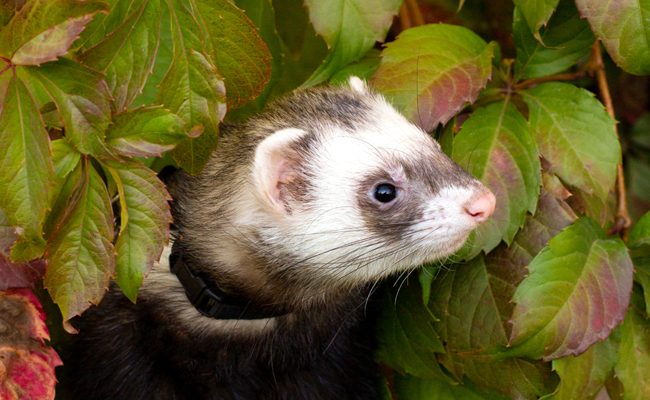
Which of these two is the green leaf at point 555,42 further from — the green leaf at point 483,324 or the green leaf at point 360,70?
the green leaf at point 483,324

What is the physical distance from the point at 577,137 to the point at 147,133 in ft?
2.56

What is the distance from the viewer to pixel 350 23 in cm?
114

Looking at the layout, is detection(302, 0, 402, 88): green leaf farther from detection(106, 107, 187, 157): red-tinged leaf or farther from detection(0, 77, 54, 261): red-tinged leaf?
detection(0, 77, 54, 261): red-tinged leaf

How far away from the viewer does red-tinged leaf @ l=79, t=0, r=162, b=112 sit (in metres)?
0.94

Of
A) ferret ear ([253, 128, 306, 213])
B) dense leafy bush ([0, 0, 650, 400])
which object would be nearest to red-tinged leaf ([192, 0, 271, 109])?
dense leafy bush ([0, 0, 650, 400])

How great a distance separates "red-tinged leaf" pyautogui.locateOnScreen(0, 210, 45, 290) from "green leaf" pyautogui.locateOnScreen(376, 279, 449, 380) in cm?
67

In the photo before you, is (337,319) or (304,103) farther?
(337,319)

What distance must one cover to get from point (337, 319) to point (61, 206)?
693 mm

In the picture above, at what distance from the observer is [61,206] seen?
91 cm

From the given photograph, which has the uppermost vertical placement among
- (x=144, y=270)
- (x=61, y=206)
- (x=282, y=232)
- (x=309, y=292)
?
(x=61, y=206)

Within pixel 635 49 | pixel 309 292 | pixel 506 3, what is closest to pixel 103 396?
Result: pixel 309 292

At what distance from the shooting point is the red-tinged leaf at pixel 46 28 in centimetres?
80

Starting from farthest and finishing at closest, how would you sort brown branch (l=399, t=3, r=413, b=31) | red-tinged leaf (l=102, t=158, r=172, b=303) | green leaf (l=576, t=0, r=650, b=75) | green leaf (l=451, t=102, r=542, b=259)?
brown branch (l=399, t=3, r=413, b=31), green leaf (l=451, t=102, r=542, b=259), green leaf (l=576, t=0, r=650, b=75), red-tinged leaf (l=102, t=158, r=172, b=303)

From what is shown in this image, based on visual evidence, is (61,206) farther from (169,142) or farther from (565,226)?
(565,226)
